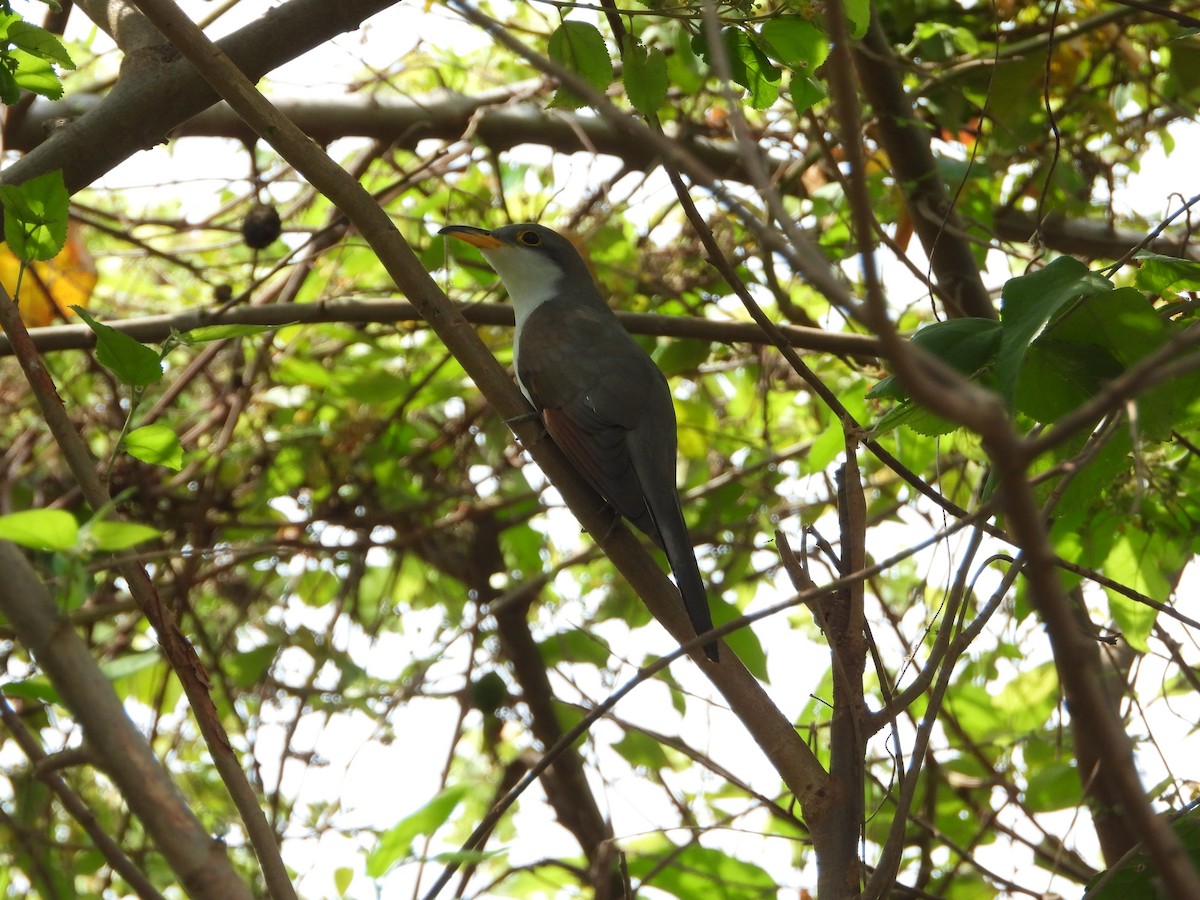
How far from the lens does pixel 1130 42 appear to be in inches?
180

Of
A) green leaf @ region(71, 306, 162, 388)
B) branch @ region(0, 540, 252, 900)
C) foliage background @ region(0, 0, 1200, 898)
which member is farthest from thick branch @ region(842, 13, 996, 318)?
branch @ region(0, 540, 252, 900)

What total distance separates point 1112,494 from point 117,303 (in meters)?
4.59

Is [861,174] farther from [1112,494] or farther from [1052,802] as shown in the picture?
[1052,802]

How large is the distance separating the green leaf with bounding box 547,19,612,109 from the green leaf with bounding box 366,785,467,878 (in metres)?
1.51

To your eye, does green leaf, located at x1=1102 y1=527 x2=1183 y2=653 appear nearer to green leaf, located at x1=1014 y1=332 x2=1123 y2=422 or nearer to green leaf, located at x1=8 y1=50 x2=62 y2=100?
green leaf, located at x1=1014 y1=332 x2=1123 y2=422

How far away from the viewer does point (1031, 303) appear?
6.13 feet

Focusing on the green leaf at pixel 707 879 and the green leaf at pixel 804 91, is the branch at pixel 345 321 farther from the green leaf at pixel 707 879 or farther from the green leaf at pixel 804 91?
the green leaf at pixel 707 879

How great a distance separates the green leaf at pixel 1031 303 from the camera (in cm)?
174

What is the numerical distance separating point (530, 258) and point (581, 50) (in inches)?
76.9

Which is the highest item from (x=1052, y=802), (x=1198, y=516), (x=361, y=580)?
(x=361, y=580)

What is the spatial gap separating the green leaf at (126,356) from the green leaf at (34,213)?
0.73ft

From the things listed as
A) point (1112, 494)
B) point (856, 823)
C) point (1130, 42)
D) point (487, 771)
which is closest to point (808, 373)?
point (856, 823)

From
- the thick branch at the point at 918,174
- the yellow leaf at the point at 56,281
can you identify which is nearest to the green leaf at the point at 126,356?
the yellow leaf at the point at 56,281

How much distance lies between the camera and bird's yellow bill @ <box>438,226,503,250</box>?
429cm
